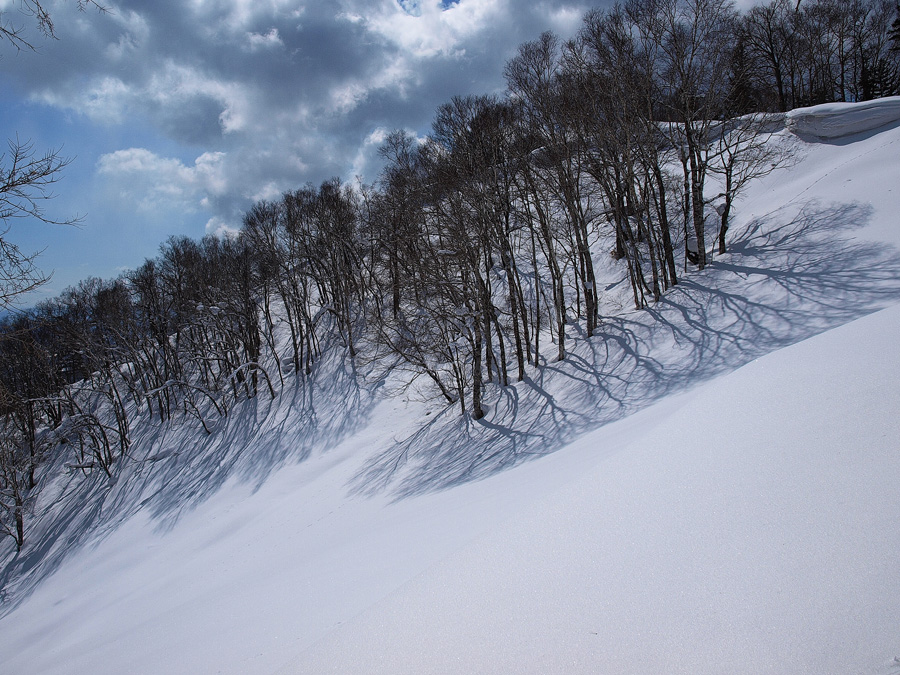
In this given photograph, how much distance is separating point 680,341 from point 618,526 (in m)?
11.4

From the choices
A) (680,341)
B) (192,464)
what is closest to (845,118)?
(680,341)

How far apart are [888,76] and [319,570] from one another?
41756mm

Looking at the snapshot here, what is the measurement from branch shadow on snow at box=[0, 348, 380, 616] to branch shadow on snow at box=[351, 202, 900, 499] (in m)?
6.94

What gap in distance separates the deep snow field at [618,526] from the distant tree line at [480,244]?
2.88m

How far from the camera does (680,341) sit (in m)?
12.8

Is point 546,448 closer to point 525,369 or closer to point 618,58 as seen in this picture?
point 525,369

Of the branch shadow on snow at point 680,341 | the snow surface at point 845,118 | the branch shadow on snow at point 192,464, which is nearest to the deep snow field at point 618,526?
the branch shadow on snow at point 680,341

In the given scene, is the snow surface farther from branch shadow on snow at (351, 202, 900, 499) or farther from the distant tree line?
branch shadow on snow at (351, 202, 900, 499)

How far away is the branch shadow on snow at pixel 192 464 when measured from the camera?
18938 millimetres

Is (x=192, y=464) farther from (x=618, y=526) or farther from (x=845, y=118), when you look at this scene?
(x=845, y=118)

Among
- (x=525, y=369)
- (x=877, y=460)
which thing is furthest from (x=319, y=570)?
(x=525, y=369)

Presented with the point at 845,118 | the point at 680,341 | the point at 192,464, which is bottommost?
the point at 192,464

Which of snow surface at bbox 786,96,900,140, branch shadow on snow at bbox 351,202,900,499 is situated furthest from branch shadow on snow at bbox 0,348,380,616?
snow surface at bbox 786,96,900,140

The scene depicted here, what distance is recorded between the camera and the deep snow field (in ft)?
6.52
